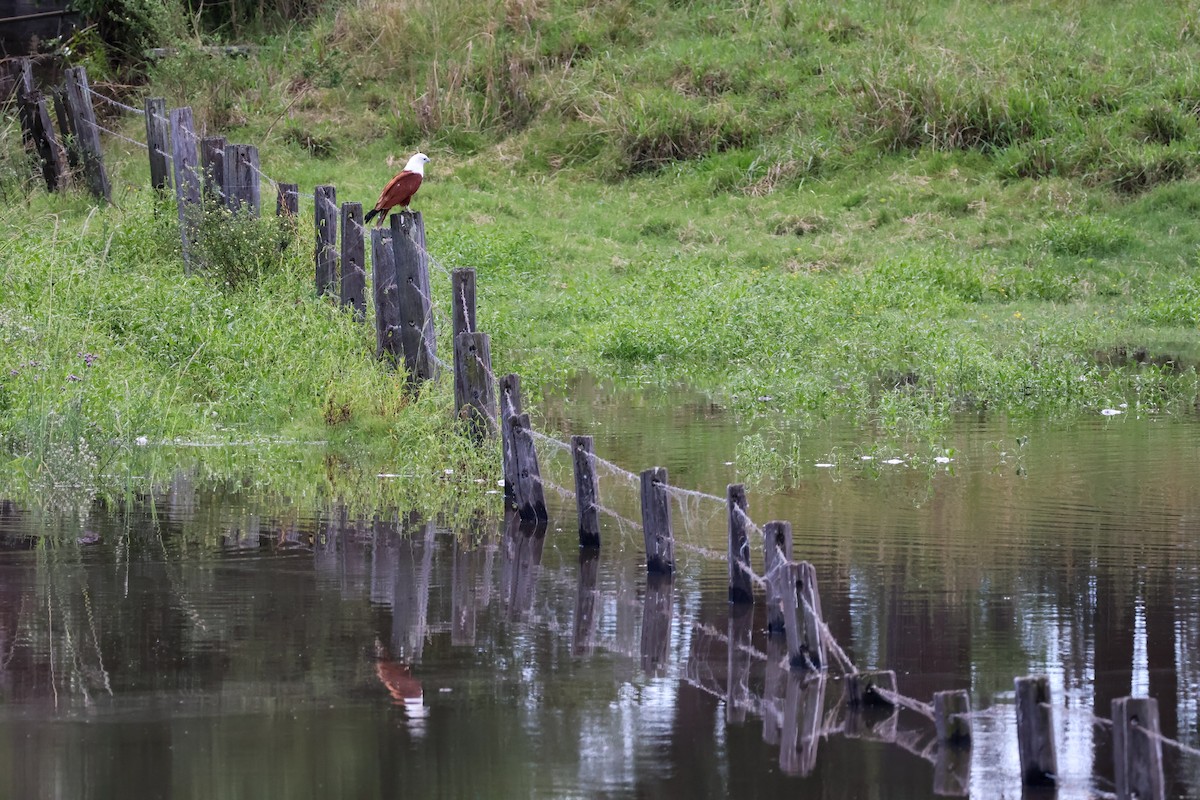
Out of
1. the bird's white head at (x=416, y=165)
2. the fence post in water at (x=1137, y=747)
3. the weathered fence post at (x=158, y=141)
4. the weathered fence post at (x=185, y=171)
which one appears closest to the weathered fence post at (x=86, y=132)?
the weathered fence post at (x=158, y=141)

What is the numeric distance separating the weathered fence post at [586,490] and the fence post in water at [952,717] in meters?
3.06

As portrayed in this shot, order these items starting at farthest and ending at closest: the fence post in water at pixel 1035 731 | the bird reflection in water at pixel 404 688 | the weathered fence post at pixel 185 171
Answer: the weathered fence post at pixel 185 171
the bird reflection in water at pixel 404 688
the fence post in water at pixel 1035 731

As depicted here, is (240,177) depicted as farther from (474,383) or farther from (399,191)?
(474,383)

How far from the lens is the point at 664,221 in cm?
2077

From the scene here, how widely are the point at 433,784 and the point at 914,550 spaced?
158 inches

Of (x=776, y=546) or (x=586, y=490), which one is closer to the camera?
(x=776, y=546)

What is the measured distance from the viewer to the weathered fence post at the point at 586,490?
870 centimetres

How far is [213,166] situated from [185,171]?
0.34 m

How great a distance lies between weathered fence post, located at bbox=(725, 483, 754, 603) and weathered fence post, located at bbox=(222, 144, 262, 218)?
826 centimetres

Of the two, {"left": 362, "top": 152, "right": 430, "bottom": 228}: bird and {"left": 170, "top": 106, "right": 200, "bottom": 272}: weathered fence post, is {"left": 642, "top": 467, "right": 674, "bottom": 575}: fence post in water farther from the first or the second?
{"left": 170, "top": 106, "right": 200, "bottom": 272}: weathered fence post

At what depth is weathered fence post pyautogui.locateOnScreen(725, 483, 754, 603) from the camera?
24.2 feet

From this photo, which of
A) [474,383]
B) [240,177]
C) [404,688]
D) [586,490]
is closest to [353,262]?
[474,383]

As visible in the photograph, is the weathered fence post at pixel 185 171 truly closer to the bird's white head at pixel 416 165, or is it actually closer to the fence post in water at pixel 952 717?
the bird's white head at pixel 416 165

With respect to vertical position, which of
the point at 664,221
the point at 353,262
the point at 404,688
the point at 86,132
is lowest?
the point at 404,688
